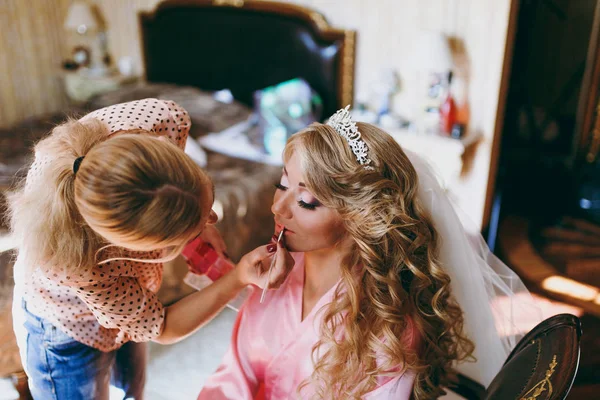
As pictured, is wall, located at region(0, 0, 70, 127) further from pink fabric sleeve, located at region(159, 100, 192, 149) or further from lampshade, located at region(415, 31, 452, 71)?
pink fabric sleeve, located at region(159, 100, 192, 149)

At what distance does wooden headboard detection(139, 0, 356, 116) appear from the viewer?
338 cm

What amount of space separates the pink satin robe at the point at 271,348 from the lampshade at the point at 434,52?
1.82 meters

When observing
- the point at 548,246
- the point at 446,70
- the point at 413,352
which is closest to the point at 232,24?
the point at 446,70

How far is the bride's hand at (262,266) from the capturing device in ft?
3.63

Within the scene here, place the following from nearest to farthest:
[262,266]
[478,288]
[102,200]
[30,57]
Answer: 1. [102,200]
2. [262,266]
3. [478,288]
4. [30,57]

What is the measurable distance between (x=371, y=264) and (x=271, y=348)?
13.6 inches

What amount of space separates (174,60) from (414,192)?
338 cm

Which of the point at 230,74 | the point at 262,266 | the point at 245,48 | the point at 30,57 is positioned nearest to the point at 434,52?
the point at 245,48

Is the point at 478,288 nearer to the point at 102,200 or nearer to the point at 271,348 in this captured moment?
the point at 271,348

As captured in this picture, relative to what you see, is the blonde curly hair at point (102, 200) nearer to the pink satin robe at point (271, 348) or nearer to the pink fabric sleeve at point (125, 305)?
the pink fabric sleeve at point (125, 305)

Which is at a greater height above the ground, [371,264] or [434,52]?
[434,52]

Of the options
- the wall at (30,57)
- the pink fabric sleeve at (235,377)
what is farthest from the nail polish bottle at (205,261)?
the wall at (30,57)

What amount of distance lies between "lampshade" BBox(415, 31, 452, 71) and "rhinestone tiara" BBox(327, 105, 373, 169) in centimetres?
181

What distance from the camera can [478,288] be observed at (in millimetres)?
1468
